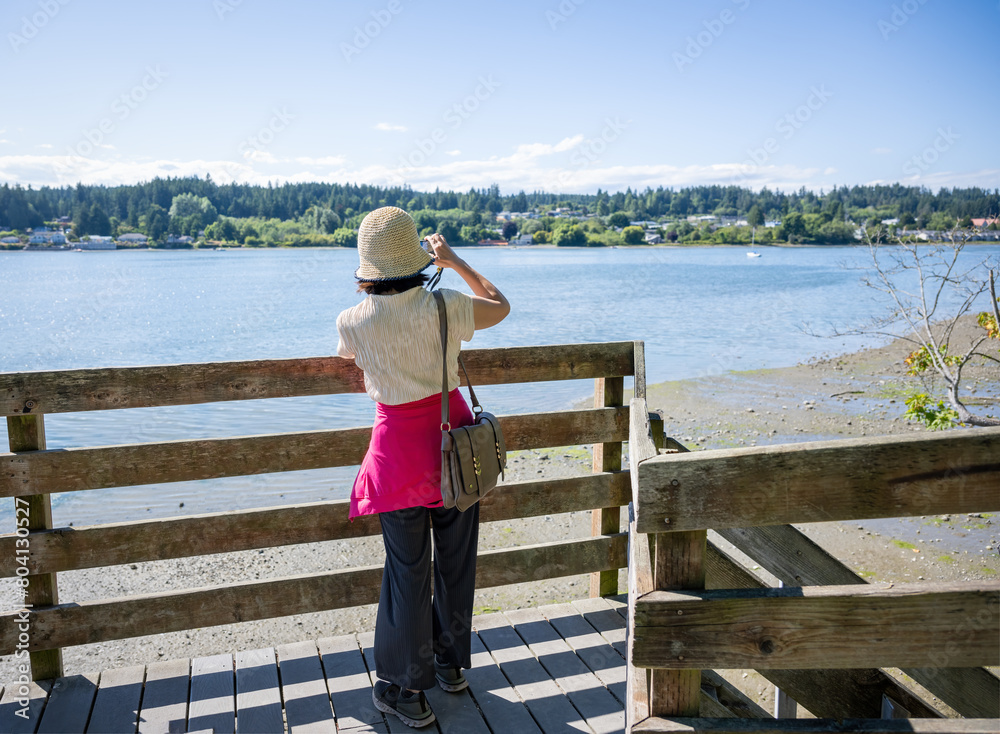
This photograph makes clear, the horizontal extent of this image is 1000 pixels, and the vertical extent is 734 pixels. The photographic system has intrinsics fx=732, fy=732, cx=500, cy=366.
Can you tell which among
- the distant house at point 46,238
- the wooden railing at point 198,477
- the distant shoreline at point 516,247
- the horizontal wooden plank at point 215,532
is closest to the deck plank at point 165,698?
the wooden railing at point 198,477

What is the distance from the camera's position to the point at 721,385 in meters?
18.9

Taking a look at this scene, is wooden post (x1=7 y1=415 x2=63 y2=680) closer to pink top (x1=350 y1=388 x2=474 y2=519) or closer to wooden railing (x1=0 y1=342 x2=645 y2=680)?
wooden railing (x1=0 y1=342 x2=645 y2=680)

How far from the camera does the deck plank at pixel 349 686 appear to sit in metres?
3.04

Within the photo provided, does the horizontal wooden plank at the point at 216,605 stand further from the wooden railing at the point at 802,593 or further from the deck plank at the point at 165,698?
the wooden railing at the point at 802,593

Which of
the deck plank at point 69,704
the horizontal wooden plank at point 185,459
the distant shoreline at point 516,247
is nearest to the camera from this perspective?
the deck plank at point 69,704

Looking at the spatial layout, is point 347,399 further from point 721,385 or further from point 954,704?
point 954,704

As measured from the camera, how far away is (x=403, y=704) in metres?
3.05

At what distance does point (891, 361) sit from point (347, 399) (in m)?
15.5

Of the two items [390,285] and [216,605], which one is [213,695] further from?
[390,285]

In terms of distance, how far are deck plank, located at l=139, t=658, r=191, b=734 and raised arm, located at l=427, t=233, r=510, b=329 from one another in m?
2.08

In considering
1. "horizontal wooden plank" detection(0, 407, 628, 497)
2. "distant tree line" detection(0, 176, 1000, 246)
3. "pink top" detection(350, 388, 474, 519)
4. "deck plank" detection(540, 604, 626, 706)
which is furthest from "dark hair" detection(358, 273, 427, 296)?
"distant tree line" detection(0, 176, 1000, 246)

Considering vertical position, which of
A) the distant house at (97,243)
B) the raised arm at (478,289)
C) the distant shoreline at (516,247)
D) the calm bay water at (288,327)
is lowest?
the calm bay water at (288,327)

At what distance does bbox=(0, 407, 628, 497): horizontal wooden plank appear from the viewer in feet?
10.2

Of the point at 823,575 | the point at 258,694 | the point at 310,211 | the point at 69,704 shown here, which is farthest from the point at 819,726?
the point at 310,211
